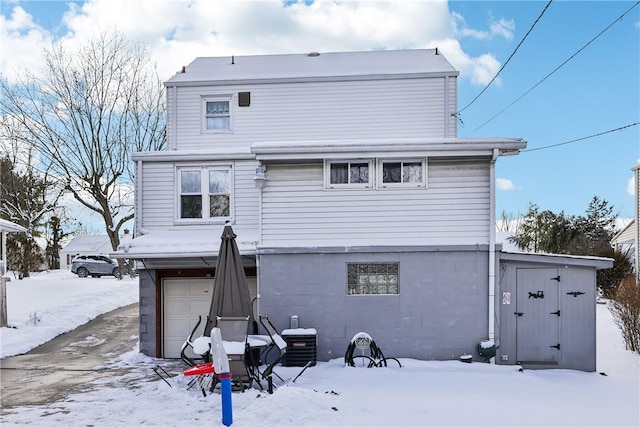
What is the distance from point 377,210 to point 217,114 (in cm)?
624

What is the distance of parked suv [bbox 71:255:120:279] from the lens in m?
31.8

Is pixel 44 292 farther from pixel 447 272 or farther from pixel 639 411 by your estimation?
pixel 639 411

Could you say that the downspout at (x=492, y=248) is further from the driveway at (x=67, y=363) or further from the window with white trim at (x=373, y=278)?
the driveway at (x=67, y=363)

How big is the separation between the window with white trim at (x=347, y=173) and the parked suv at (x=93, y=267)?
967 inches

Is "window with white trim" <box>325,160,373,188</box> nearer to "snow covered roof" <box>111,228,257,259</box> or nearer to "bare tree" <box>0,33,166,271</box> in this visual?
"snow covered roof" <box>111,228,257,259</box>

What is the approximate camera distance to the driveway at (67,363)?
917 centimetres

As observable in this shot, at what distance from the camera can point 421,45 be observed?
700 inches

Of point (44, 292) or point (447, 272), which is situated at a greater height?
point (447, 272)

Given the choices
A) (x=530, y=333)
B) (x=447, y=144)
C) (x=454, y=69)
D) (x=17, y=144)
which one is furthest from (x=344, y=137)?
(x=17, y=144)

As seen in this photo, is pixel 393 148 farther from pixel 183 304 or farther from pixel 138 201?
pixel 183 304

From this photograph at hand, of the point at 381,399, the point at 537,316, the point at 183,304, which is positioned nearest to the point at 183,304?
the point at 183,304

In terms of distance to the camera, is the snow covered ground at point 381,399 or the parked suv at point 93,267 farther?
the parked suv at point 93,267

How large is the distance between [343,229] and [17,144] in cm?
2319

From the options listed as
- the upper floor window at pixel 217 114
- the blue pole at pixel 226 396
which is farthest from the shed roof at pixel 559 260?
the upper floor window at pixel 217 114
